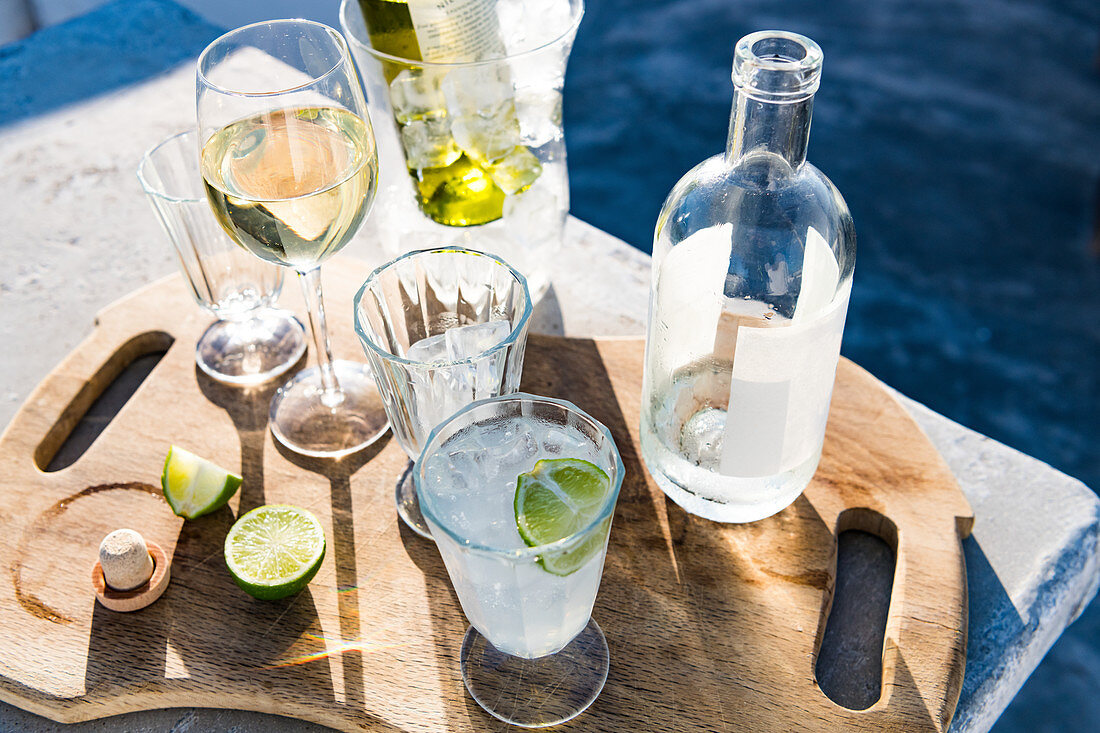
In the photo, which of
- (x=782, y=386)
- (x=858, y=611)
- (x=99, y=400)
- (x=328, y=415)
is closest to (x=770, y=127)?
(x=782, y=386)

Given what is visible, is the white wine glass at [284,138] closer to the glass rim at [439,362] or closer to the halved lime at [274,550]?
the glass rim at [439,362]

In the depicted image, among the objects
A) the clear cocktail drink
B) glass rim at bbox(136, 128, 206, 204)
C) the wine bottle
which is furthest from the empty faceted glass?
the clear cocktail drink

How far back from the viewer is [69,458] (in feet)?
3.46

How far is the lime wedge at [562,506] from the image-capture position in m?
0.69

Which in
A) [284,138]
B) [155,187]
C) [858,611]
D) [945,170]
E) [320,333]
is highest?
[284,138]

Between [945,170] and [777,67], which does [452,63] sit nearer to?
[777,67]

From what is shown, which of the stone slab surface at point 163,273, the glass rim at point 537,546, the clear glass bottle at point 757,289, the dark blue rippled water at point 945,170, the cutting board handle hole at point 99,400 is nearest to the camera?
the glass rim at point 537,546

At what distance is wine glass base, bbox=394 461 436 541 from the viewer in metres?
0.93

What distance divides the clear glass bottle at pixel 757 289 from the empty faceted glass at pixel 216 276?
0.46 meters

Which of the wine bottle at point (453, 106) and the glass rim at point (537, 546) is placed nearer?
the glass rim at point (537, 546)

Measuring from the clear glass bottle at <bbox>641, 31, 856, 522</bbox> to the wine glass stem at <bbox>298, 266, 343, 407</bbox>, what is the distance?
343 mm

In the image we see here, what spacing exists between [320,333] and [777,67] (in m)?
0.54

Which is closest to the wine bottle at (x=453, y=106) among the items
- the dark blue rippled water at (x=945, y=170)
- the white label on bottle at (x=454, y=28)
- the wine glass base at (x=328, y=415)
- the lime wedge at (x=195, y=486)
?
the white label on bottle at (x=454, y=28)

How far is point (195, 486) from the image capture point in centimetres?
93
